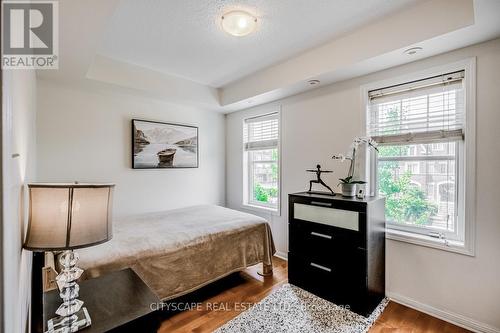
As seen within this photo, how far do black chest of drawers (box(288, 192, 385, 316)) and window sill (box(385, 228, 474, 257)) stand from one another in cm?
13

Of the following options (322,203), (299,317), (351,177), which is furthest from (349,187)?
(299,317)

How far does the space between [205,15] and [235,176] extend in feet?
8.94

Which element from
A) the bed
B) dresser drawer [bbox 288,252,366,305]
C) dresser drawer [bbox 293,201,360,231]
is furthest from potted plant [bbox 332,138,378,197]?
the bed

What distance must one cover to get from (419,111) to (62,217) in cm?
288

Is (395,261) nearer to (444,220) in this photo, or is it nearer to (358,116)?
(444,220)

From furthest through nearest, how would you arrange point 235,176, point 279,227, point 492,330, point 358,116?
point 235,176 → point 279,227 → point 358,116 → point 492,330

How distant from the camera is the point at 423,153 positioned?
2.34m

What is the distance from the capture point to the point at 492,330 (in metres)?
1.91

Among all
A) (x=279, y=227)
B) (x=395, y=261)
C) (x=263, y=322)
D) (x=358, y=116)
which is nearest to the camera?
(x=263, y=322)

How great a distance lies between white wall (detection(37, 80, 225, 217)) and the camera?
2758 mm

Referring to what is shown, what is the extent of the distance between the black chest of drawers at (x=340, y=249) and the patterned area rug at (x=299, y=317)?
91 mm

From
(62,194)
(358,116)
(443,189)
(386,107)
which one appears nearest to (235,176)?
(358,116)

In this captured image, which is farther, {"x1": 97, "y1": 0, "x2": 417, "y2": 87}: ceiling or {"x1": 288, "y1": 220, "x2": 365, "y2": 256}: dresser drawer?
{"x1": 288, "y1": 220, "x2": 365, "y2": 256}: dresser drawer

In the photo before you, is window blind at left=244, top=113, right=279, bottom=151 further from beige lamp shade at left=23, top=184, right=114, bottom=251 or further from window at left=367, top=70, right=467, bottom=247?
beige lamp shade at left=23, top=184, right=114, bottom=251
